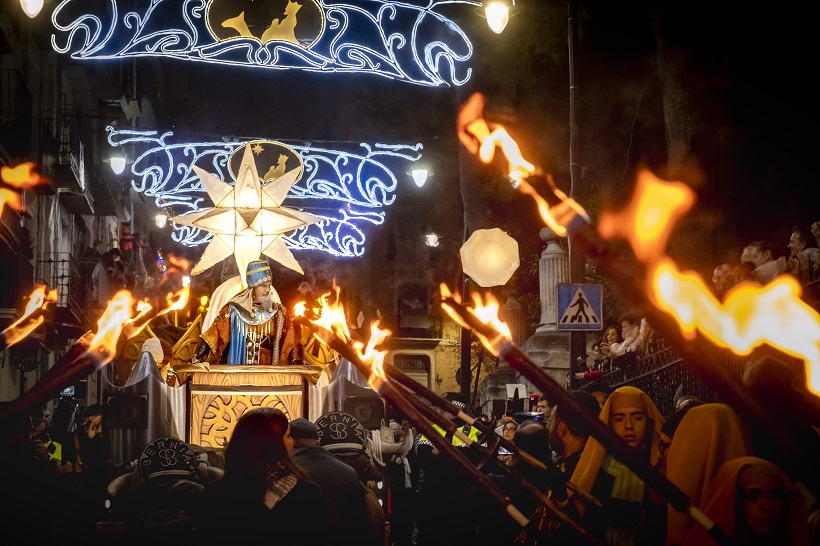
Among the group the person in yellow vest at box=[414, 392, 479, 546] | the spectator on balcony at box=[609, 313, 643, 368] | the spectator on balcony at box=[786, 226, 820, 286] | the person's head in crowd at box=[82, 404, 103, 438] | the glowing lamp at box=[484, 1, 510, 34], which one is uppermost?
the glowing lamp at box=[484, 1, 510, 34]

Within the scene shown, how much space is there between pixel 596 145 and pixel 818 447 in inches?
830

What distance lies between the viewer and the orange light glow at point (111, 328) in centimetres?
420

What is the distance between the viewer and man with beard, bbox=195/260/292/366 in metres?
12.9

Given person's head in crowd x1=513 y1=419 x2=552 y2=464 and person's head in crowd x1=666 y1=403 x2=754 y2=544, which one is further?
person's head in crowd x1=513 y1=419 x2=552 y2=464

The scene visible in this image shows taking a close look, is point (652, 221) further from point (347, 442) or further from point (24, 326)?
point (347, 442)

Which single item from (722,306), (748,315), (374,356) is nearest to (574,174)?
(374,356)

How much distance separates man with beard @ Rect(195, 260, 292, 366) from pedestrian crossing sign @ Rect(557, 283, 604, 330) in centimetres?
395

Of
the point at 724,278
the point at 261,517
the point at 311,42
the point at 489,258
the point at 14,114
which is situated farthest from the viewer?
the point at 489,258

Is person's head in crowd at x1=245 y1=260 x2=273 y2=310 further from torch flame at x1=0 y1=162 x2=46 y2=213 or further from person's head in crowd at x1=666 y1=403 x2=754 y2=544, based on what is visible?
torch flame at x1=0 y1=162 x2=46 y2=213

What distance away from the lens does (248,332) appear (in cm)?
1296

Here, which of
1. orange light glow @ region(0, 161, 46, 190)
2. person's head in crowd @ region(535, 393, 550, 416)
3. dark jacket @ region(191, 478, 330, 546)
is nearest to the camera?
dark jacket @ region(191, 478, 330, 546)

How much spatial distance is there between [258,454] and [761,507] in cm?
245

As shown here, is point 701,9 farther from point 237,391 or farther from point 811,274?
point 237,391

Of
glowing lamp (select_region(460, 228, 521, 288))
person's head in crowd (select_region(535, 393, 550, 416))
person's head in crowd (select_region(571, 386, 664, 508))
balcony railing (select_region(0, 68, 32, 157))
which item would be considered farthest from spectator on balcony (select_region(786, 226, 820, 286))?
balcony railing (select_region(0, 68, 32, 157))
